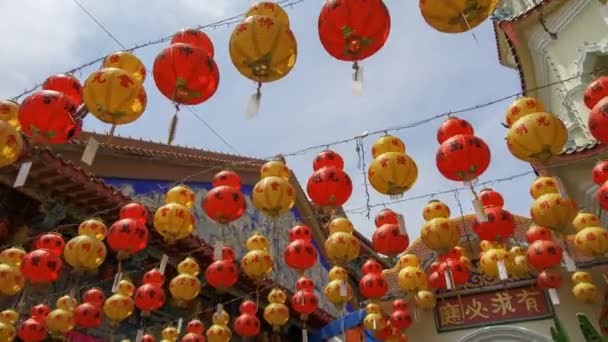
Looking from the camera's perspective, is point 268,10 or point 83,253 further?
point 83,253

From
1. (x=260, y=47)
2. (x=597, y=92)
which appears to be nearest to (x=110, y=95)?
(x=260, y=47)

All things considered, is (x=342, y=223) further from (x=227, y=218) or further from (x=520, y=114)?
(x=520, y=114)

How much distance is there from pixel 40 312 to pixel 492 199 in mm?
7484

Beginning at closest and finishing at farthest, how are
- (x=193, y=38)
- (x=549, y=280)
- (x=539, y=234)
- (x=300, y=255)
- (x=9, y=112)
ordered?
(x=193, y=38), (x=9, y=112), (x=300, y=255), (x=539, y=234), (x=549, y=280)

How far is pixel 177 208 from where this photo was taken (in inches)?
277

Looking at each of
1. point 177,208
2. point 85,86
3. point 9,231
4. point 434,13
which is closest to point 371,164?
point 434,13

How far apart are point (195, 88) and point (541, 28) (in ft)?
35.0

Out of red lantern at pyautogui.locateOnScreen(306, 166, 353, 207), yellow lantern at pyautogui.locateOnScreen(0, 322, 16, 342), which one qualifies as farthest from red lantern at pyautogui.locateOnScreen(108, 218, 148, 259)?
red lantern at pyautogui.locateOnScreen(306, 166, 353, 207)

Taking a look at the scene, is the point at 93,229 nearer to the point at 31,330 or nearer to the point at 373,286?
the point at 31,330

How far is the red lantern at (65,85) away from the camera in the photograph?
19.0ft

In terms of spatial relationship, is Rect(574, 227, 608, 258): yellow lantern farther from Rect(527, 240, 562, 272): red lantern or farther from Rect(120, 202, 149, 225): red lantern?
Rect(120, 202, 149, 225): red lantern

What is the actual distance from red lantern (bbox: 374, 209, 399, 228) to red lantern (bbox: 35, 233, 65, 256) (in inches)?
191

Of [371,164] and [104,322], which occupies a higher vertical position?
[371,164]

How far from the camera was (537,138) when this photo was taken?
17.2 ft
